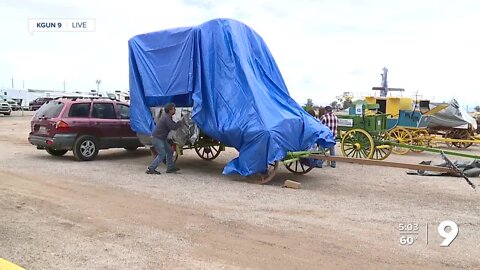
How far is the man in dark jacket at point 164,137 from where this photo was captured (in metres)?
11.1

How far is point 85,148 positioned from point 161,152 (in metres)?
3.05

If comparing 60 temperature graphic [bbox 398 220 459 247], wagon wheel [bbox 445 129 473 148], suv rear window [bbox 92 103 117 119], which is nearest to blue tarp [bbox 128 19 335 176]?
suv rear window [bbox 92 103 117 119]

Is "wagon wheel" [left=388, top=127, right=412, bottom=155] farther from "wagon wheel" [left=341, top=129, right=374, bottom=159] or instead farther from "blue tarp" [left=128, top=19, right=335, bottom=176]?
"blue tarp" [left=128, top=19, right=335, bottom=176]

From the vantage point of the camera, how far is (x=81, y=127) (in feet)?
42.6

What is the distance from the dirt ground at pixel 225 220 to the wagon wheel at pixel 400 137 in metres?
6.48

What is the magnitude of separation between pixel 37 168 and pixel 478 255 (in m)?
9.80

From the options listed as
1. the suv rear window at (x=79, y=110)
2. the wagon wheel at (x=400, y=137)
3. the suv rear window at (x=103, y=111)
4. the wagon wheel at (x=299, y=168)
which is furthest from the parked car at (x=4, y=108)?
the wagon wheel at (x=299, y=168)

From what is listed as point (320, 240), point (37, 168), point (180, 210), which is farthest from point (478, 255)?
point (37, 168)

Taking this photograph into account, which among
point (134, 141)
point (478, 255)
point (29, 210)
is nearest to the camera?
point (478, 255)

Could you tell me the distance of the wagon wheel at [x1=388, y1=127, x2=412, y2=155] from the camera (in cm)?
1771

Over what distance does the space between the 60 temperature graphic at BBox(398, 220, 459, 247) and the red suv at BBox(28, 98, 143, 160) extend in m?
9.04

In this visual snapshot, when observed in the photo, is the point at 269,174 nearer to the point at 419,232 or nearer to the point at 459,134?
the point at 419,232

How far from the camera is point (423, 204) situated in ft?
27.1

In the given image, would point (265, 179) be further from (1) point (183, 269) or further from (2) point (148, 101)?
(1) point (183, 269)
